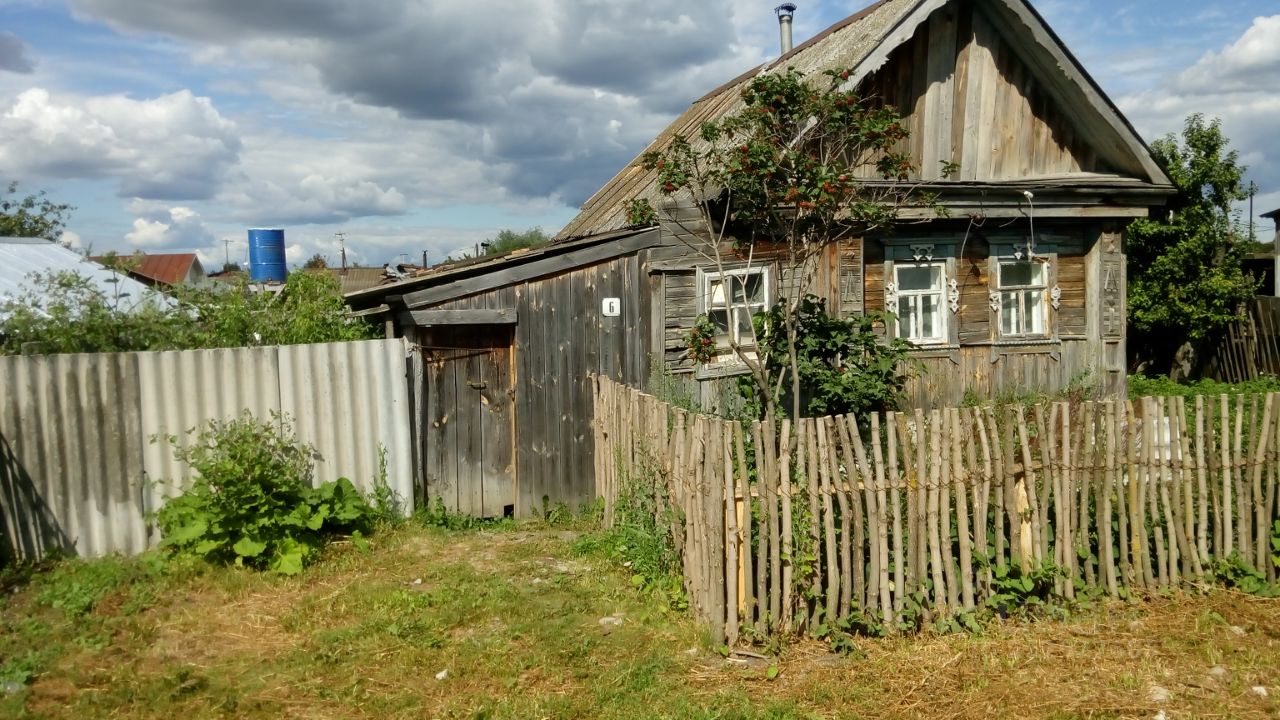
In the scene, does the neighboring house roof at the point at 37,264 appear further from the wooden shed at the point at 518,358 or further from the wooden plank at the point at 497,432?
the wooden plank at the point at 497,432

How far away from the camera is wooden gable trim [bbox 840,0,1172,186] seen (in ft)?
31.7

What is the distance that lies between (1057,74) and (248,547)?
981cm

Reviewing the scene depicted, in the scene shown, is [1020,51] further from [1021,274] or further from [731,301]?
[731,301]

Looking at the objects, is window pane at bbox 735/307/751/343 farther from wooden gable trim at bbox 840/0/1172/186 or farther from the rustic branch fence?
the rustic branch fence

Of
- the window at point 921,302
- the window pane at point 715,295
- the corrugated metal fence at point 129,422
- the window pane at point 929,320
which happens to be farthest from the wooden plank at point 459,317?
the window pane at point 929,320

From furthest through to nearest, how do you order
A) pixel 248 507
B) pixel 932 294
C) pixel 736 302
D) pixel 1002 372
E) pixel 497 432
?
pixel 1002 372, pixel 932 294, pixel 736 302, pixel 497 432, pixel 248 507

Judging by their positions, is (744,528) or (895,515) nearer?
(744,528)

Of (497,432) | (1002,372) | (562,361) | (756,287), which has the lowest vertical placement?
(497,432)

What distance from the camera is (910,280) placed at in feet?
34.4

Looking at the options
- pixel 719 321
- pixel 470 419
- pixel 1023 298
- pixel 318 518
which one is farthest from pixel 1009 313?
pixel 318 518

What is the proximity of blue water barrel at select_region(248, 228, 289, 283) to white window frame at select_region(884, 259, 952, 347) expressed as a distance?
34.0 ft

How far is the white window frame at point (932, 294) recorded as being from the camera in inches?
408

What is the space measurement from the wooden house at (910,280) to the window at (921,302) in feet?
0.08

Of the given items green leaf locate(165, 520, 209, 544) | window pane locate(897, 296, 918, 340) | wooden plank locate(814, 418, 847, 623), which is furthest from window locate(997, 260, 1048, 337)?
green leaf locate(165, 520, 209, 544)
